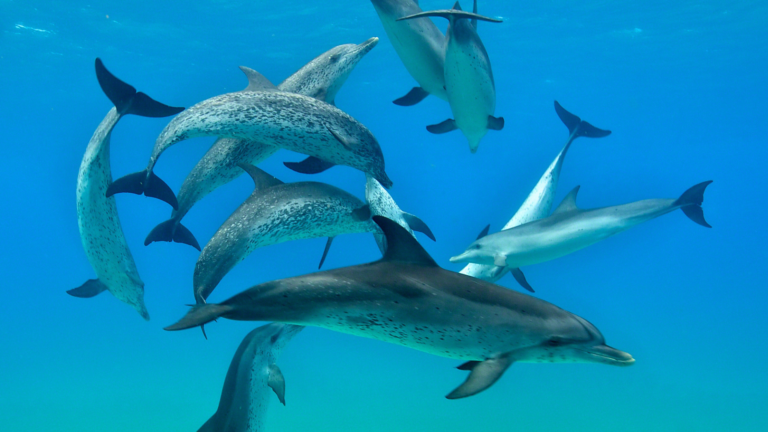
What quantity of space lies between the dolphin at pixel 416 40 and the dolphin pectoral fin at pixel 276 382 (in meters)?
4.19

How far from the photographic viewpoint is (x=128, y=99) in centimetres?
571

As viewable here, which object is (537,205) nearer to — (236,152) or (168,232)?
(236,152)

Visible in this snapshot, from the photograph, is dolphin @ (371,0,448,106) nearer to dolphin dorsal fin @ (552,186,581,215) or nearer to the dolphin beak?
dolphin dorsal fin @ (552,186,581,215)

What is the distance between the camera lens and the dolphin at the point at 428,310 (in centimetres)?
316

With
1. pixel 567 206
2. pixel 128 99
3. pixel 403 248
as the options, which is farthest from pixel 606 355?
pixel 567 206

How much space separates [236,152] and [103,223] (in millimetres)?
2380

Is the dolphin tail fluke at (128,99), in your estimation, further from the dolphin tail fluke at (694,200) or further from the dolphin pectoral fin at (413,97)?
the dolphin tail fluke at (694,200)

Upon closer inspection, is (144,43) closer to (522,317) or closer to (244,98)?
(244,98)

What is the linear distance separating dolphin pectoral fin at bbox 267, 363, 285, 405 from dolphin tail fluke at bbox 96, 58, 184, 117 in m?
3.12

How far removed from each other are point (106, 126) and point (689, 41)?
1099 inches

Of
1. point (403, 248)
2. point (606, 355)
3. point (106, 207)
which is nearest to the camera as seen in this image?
point (606, 355)

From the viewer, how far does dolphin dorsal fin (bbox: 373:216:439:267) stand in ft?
10.7

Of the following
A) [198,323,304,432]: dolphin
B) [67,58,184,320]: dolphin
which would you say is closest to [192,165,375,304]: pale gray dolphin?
[198,323,304,432]: dolphin

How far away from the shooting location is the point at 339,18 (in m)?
21.1
